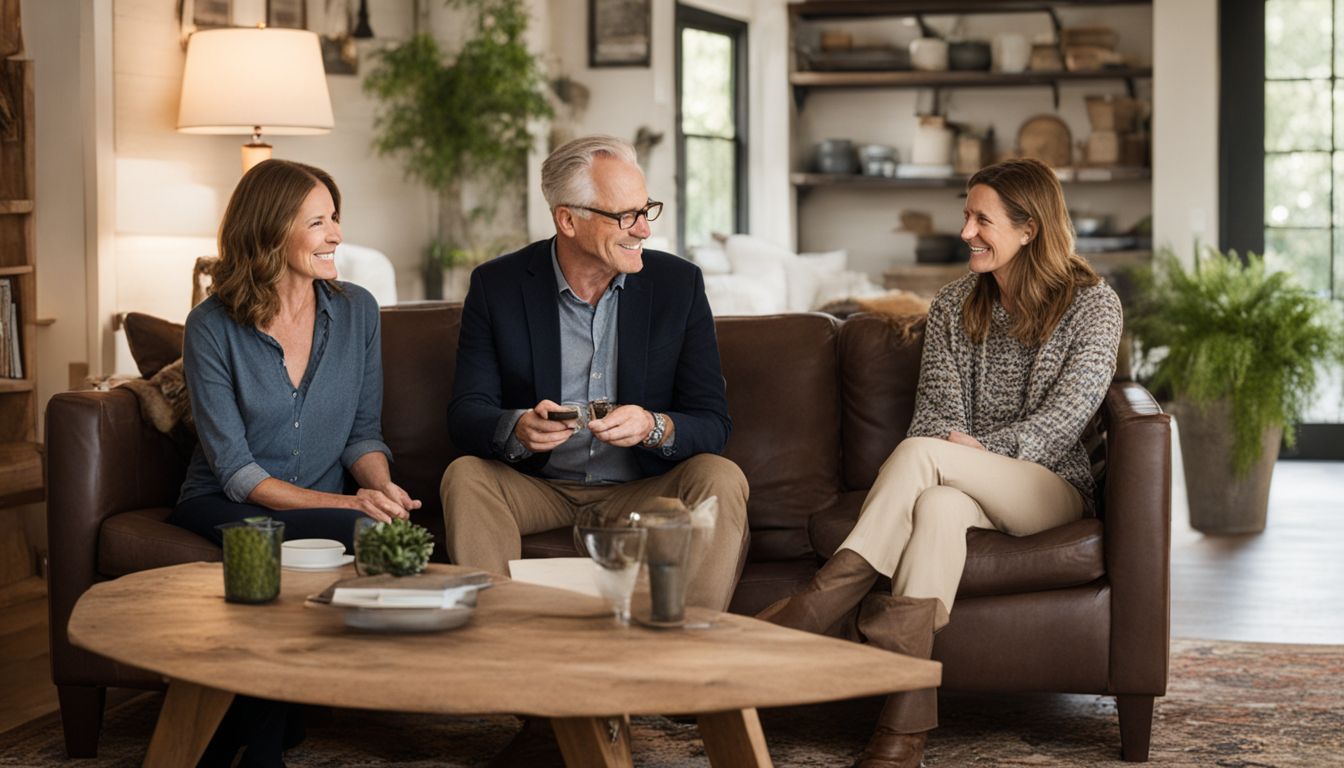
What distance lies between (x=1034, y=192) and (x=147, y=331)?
1.92m

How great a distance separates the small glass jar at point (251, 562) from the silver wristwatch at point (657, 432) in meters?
0.89

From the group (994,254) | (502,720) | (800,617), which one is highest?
(994,254)

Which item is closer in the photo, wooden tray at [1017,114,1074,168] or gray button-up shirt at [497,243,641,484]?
gray button-up shirt at [497,243,641,484]

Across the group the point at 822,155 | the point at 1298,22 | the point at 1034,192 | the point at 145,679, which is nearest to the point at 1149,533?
the point at 1034,192

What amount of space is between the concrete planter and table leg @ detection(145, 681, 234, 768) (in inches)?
162

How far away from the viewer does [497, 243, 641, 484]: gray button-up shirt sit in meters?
3.09

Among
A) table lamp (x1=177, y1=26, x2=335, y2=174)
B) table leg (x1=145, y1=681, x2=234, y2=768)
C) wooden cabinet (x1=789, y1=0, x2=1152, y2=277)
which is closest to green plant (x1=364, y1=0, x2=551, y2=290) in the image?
table lamp (x1=177, y1=26, x2=335, y2=174)

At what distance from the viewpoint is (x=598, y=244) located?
9.87 feet

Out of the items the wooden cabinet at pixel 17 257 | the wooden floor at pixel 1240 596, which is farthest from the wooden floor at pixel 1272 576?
the wooden cabinet at pixel 17 257

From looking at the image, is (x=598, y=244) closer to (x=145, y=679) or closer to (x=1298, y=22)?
(x=145, y=679)

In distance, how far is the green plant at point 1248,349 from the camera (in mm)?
5383

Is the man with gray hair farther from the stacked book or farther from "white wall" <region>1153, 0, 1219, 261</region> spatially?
"white wall" <region>1153, 0, 1219, 261</region>

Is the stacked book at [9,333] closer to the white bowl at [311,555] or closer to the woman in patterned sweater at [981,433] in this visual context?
the white bowl at [311,555]

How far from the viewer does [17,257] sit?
14.9 feet
